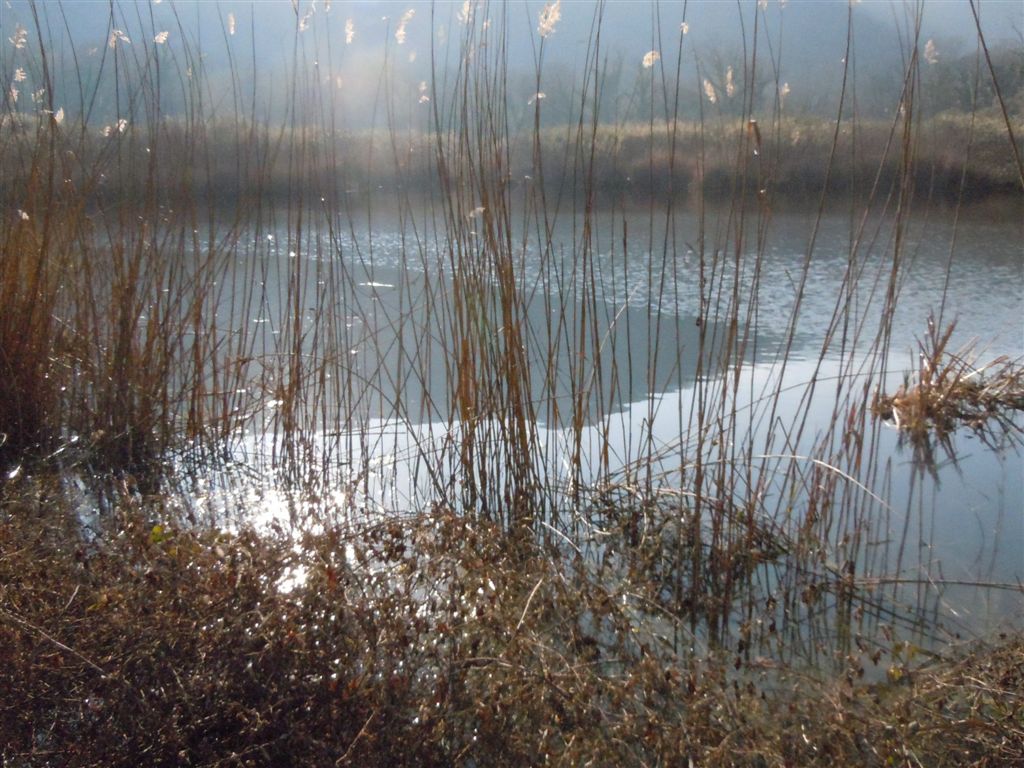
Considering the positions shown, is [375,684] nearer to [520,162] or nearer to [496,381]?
[496,381]

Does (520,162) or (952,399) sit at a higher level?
(520,162)

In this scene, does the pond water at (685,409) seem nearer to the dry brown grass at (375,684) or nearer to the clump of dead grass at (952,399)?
the clump of dead grass at (952,399)

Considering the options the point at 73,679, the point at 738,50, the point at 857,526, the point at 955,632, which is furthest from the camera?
the point at 738,50

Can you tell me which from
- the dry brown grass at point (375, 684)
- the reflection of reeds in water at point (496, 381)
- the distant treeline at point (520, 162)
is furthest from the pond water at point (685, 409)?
the dry brown grass at point (375, 684)

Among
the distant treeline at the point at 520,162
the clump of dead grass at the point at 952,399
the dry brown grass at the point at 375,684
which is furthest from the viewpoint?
the clump of dead grass at the point at 952,399

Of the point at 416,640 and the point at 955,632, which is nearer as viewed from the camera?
the point at 416,640

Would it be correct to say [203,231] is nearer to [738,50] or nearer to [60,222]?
[60,222]

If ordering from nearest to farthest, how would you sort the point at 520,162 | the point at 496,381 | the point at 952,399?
1. the point at 496,381
2. the point at 952,399
3. the point at 520,162

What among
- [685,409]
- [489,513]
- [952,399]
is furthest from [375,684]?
[952,399]

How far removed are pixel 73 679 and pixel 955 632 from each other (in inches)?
49.0

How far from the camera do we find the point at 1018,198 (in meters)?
4.17

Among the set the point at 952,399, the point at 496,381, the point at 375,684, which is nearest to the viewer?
the point at 375,684

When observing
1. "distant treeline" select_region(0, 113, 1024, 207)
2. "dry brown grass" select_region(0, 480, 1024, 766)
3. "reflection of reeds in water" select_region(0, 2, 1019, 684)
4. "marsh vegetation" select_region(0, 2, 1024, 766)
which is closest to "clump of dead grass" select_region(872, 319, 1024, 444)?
"marsh vegetation" select_region(0, 2, 1024, 766)

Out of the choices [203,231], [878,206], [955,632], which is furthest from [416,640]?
[878,206]
